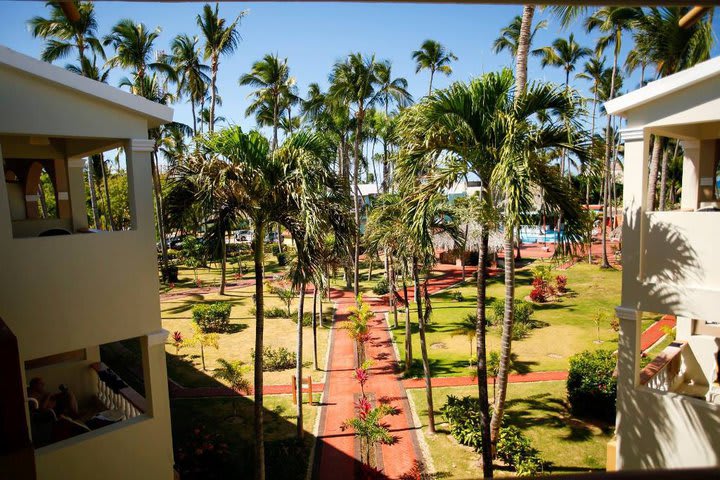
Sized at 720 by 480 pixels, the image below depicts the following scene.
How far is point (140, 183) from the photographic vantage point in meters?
7.93

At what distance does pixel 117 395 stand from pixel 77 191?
18.8ft

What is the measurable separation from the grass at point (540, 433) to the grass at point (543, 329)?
191 centimetres

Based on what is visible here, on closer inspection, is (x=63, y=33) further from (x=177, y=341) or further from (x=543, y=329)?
(x=543, y=329)

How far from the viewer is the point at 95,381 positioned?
35.6ft

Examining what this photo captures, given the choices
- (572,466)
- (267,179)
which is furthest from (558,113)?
(572,466)

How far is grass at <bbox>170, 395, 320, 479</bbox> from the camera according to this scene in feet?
39.3

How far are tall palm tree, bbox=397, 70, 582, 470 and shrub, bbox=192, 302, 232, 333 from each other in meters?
16.8

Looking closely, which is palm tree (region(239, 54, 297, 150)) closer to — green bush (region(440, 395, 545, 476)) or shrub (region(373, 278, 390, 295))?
shrub (region(373, 278, 390, 295))

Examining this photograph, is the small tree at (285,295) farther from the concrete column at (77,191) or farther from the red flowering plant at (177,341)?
the concrete column at (77,191)

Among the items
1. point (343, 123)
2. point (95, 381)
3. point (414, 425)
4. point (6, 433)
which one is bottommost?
point (414, 425)

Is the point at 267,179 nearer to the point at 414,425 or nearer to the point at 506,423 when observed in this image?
the point at 414,425

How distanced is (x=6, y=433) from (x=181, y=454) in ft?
30.0

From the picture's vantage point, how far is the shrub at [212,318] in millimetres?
23250

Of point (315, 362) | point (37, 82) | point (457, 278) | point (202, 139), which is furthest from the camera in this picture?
point (457, 278)
